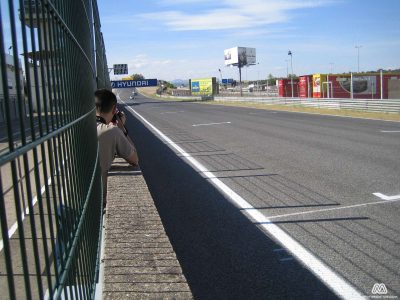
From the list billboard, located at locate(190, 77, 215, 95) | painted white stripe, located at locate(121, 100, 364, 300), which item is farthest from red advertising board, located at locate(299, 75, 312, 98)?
billboard, located at locate(190, 77, 215, 95)

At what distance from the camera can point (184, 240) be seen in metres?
5.23

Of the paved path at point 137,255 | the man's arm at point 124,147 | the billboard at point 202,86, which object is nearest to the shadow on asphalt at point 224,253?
the paved path at point 137,255

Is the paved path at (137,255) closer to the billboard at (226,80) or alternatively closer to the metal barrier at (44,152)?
the metal barrier at (44,152)

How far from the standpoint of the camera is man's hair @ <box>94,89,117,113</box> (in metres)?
5.00

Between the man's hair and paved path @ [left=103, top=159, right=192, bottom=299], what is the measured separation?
35.4 inches

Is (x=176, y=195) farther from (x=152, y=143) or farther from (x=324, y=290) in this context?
(x=152, y=143)

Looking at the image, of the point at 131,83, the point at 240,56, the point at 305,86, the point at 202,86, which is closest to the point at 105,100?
the point at 305,86

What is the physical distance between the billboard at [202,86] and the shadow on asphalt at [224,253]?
94.0 metres

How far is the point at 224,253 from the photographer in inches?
187

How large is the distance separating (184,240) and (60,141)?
3605mm

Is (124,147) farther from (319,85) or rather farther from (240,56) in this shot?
(240,56)

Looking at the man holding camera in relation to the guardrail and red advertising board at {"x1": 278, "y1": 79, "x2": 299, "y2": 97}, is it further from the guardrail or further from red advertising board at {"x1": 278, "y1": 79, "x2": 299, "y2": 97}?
red advertising board at {"x1": 278, "y1": 79, "x2": 299, "y2": 97}

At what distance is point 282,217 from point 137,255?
124 inches

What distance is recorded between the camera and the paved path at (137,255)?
8.57 ft
